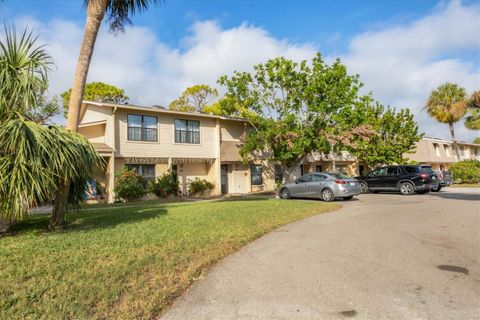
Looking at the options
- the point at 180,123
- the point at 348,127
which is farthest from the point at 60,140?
the point at 348,127

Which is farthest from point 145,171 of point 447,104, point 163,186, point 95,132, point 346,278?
point 447,104

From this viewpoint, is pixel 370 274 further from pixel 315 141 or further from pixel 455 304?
pixel 315 141

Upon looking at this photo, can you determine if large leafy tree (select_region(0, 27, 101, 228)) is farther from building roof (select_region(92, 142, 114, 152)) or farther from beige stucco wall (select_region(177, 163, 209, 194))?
beige stucco wall (select_region(177, 163, 209, 194))

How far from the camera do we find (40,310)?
3.96m

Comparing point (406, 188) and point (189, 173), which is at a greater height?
point (189, 173)

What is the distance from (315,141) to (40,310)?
753 inches

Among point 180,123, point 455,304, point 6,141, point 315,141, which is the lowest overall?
point 455,304

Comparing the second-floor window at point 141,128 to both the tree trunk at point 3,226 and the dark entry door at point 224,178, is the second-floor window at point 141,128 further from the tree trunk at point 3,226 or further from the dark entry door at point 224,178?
the tree trunk at point 3,226

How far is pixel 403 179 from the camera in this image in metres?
20.3

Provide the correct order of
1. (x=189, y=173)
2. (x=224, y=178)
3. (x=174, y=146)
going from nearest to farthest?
(x=174, y=146) < (x=189, y=173) < (x=224, y=178)

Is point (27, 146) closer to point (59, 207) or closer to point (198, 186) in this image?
point (59, 207)

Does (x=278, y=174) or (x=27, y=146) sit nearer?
(x=27, y=146)

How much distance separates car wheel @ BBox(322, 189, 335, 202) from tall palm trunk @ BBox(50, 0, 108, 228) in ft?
38.2

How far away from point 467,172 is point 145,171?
2804 cm
